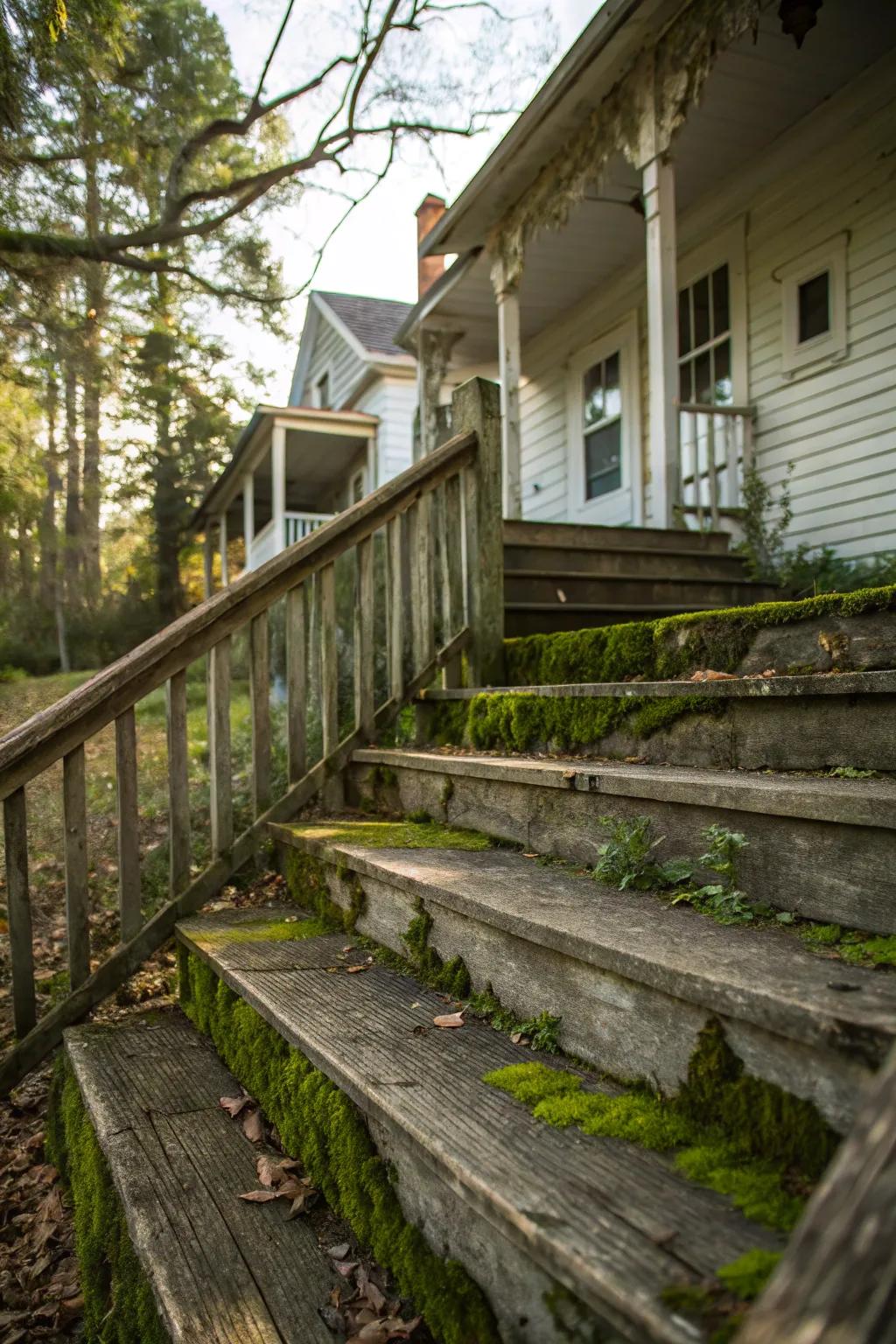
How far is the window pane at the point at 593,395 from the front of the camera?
8.73m

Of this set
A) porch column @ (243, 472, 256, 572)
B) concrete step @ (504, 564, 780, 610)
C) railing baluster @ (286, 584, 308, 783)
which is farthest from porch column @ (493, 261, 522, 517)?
porch column @ (243, 472, 256, 572)

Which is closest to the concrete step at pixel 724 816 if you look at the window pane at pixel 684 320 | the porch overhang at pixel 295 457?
the window pane at pixel 684 320

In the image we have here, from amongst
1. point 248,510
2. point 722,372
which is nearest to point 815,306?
point 722,372

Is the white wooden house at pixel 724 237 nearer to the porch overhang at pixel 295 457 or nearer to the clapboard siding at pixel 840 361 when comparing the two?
the clapboard siding at pixel 840 361

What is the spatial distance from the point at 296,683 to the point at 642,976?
2.06 metres

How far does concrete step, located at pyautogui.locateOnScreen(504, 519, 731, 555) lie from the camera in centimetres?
467

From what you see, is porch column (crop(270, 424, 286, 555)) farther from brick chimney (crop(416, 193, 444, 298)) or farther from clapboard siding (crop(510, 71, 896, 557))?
clapboard siding (crop(510, 71, 896, 557))

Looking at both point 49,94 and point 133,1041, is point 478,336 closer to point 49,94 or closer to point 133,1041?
point 49,94

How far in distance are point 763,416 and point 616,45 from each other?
8.33 feet

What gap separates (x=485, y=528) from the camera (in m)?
3.71

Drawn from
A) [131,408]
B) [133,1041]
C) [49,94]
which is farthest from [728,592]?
[131,408]

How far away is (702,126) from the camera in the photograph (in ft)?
19.8

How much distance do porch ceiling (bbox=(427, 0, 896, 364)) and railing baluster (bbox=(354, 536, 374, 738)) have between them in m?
4.02

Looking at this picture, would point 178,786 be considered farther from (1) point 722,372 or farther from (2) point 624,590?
(1) point 722,372
